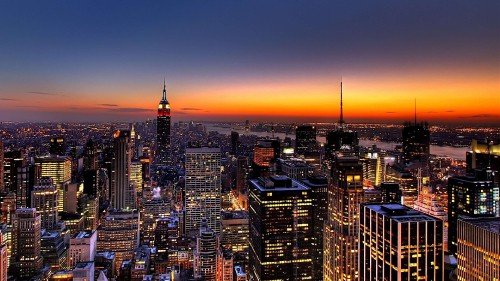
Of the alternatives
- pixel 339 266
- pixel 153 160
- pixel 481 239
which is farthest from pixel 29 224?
pixel 153 160

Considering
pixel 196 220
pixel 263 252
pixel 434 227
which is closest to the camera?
pixel 434 227

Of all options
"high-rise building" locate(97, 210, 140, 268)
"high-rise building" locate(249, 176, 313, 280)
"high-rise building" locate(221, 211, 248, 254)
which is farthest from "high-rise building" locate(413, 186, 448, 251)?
"high-rise building" locate(97, 210, 140, 268)

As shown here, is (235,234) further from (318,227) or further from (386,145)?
(386,145)

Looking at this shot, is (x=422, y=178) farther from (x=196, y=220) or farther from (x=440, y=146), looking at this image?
(x=196, y=220)

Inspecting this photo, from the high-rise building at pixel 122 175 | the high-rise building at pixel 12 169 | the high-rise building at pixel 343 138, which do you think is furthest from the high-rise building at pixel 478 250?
the high-rise building at pixel 122 175

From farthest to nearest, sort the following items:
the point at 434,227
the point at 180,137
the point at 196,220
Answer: the point at 180,137
the point at 196,220
the point at 434,227

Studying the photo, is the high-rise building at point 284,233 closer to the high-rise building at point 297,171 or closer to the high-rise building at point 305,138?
the high-rise building at point 297,171

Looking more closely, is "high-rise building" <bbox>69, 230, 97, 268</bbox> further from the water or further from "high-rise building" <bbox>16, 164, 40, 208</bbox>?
the water
